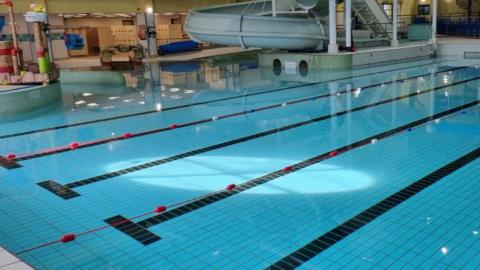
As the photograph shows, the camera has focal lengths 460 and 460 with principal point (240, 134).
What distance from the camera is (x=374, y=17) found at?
15617 millimetres

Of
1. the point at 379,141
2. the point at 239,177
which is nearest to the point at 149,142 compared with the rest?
the point at 239,177

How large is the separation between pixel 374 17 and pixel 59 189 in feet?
45.2

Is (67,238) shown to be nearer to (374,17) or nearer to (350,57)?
Result: (350,57)

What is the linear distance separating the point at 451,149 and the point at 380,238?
2.32 m

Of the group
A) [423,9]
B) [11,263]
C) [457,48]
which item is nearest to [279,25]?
[457,48]

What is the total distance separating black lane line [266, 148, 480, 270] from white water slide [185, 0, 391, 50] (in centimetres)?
933

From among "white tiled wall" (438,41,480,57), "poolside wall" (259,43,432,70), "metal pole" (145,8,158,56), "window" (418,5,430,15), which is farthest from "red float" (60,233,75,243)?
"window" (418,5,430,15)

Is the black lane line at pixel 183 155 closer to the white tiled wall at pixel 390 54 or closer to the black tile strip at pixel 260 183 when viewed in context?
the black tile strip at pixel 260 183

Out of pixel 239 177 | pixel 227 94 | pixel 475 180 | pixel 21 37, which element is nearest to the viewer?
pixel 475 180

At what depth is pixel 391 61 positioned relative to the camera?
14.0 meters

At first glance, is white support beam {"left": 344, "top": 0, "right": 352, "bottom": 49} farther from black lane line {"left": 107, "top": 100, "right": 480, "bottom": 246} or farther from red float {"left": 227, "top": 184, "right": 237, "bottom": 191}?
red float {"left": 227, "top": 184, "right": 237, "bottom": 191}

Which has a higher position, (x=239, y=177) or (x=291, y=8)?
(x=291, y=8)

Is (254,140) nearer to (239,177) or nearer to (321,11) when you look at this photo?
(239,177)

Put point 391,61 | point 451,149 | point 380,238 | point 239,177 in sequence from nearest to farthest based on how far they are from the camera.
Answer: point 380,238 → point 239,177 → point 451,149 → point 391,61
